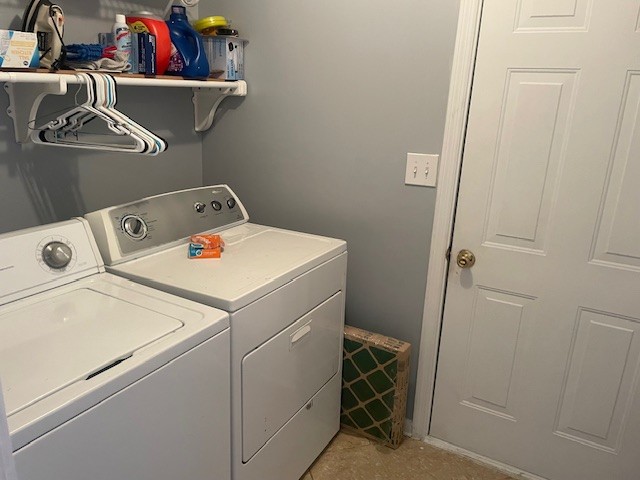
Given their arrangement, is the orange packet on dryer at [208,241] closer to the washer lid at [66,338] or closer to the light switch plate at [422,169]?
the washer lid at [66,338]

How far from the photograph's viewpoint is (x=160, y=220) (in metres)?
1.81

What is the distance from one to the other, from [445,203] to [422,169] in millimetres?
159

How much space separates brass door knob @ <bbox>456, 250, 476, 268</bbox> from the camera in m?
1.95

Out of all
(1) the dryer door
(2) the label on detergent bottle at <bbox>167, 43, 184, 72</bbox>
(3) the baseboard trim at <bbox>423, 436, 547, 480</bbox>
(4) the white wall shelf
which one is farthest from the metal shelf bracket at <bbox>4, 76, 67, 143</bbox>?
(3) the baseboard trim at <bbox>423, 436, 547, 480</bbox>

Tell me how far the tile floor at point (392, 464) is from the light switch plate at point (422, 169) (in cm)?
114

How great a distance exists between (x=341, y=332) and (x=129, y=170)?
1.12 meters

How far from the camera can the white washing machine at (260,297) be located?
150cm

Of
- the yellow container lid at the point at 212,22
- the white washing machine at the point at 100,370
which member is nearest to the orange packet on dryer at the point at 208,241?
the white washing machine at the point at 100,370

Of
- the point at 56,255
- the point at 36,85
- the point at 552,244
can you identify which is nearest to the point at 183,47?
the point at 36,85

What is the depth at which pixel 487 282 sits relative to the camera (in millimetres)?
1949

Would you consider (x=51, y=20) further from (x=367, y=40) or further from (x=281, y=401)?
(x=281, y=401)

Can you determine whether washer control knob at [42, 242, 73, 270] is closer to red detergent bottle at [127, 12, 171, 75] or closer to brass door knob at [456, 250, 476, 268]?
red detergent bottle at [127, 12, 171, 75]

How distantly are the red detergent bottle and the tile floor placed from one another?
1695 mm

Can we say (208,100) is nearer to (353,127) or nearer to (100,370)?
(353,127)
